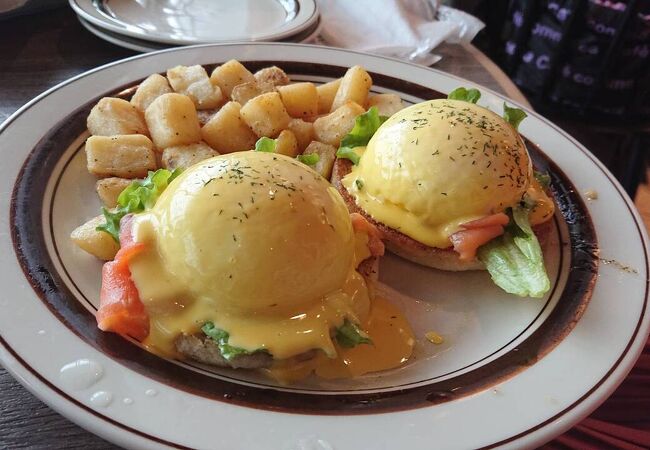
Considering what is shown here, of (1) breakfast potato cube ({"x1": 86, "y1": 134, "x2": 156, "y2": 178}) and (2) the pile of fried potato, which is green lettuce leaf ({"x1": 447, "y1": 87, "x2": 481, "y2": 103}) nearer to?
(2) the pile of fried potato

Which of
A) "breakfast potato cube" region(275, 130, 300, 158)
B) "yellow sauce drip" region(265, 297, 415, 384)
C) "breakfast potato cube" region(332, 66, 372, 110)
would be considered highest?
"breakfast potato cube" region(332, 66, 372, 110)

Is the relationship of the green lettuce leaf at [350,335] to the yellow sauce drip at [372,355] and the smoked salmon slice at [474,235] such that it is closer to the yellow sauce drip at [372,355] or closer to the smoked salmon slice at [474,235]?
the yellow sauce drip at [372,355]

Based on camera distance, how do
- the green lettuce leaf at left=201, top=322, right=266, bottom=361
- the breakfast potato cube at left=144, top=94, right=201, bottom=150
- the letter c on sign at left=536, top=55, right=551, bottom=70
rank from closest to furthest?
1. the green lettuce leaf at left=201, top=322, right=266, bottom=361
2. the breakfast potato cube at left=144, top=94, right=201, bottom=150
3. the letter c on sign at left=536, top=55, right=551, bottom=70

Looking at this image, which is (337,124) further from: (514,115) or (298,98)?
(514,115)

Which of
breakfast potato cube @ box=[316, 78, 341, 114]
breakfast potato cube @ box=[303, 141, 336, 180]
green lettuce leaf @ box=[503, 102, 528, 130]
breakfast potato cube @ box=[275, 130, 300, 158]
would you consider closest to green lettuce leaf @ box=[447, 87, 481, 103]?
green lettuce leaf @ box=[503, 102, 528, 130]

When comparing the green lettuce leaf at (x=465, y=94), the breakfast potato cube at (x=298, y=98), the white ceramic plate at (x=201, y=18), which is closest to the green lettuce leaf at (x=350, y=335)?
the breakfast potato cube at (x=298, y=98)

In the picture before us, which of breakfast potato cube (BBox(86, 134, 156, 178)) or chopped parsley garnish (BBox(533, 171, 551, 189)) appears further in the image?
chopped parsley garnish (BBox(533, 171, 551, 189))

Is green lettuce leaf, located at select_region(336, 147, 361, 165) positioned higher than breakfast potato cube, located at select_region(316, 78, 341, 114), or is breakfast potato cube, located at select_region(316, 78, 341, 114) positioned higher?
breakfast potato cube, located at select_region(316, 78, 341, 114)
